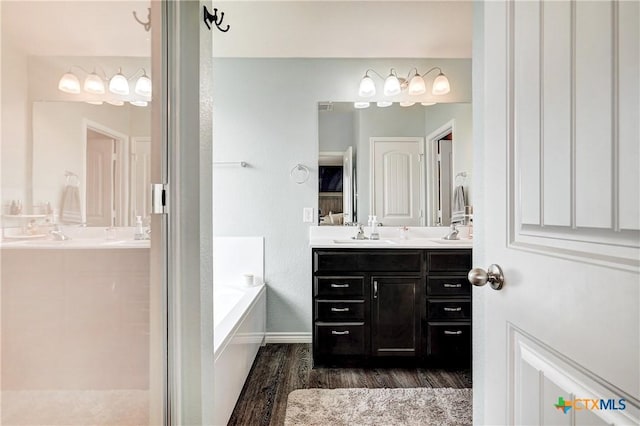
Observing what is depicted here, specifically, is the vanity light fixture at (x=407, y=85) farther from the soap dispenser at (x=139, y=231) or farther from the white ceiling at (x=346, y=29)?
the soap dispenser at (x=139, y=231)

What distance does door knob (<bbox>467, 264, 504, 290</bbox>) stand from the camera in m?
0.75

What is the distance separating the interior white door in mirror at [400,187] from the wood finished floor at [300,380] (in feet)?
3.89

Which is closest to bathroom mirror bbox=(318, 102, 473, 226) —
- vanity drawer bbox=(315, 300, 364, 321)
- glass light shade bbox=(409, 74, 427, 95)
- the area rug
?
glass light shade bbox=(409, 74, 427, 95)

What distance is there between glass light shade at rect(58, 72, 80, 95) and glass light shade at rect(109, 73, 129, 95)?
121mm

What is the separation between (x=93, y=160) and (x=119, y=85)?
0.70ft

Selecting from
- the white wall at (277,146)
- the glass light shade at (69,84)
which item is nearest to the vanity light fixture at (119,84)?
the glass light shade at (69,84)

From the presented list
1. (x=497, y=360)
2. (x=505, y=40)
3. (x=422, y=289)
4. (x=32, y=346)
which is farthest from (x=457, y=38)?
(x=32, y=346)

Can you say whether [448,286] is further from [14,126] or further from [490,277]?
[14,126]

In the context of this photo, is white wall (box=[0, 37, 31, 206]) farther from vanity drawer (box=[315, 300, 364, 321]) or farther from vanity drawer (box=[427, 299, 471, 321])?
vanity drawer (box=[427, 299, 471, 321])

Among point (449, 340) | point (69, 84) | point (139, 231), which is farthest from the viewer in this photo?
point (449, 340)

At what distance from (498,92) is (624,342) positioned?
549 mm

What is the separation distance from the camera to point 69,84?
25.7 inches

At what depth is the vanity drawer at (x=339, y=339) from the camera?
2352 millimetres

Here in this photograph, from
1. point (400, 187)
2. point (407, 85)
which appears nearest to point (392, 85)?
point (407, 85)
